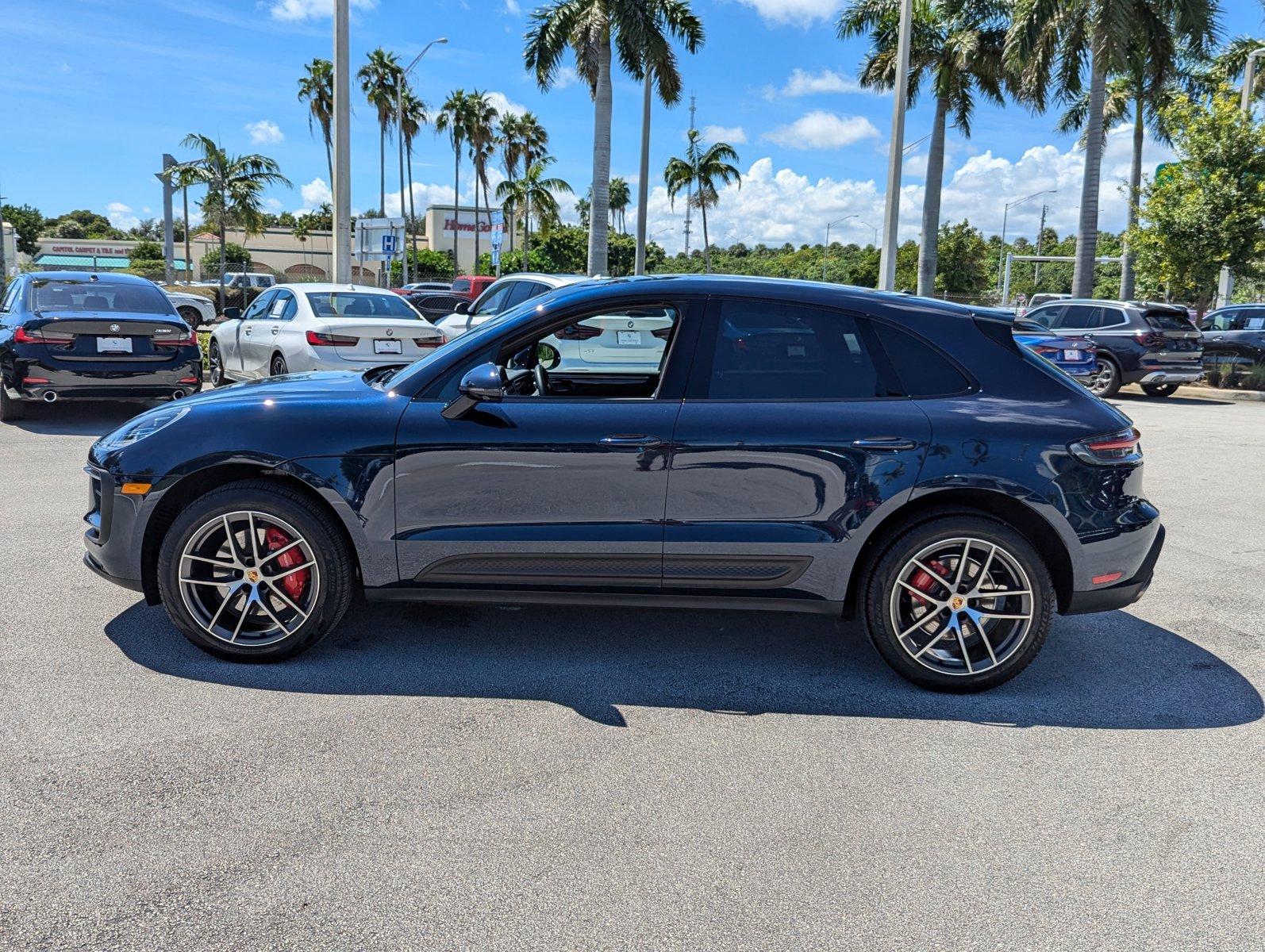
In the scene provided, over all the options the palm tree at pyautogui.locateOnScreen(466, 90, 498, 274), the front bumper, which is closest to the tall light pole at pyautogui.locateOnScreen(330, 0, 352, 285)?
the front bumper

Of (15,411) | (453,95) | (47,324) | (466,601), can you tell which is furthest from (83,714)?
(453,95)

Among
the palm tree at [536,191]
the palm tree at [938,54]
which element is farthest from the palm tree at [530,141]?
the palm tree at [938,54]

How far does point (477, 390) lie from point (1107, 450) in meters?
2.60

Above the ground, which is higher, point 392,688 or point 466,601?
point 466,601

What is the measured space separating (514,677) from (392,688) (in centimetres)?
51

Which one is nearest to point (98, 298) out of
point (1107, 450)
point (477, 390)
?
point (477, 390)

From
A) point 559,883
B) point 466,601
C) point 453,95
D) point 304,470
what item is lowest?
point 559,883

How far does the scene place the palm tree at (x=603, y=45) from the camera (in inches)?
A: 964

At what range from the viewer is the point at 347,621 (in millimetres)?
5020

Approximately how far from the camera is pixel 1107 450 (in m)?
4.24

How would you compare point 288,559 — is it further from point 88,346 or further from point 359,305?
point 359,305

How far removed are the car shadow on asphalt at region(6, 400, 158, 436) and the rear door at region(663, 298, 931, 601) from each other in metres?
8.24

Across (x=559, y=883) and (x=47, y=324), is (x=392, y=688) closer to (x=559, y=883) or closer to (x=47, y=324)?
(x=559, y=883)

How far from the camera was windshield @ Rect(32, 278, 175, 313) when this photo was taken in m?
11.1
